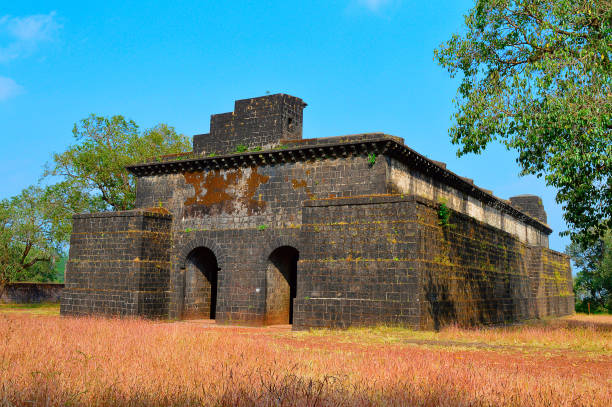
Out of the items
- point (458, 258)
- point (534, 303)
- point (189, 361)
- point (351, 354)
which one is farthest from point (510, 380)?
point (534, 303)

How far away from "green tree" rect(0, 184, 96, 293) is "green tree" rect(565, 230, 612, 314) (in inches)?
1350

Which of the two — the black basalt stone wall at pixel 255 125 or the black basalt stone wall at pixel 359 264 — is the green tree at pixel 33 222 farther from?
the black basalt stone wall at pixel 359 264

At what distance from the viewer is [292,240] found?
19797 millimetres

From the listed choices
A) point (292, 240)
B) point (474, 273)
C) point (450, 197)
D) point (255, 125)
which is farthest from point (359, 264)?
point (450, 197)

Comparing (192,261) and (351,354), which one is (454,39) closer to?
(351,354)

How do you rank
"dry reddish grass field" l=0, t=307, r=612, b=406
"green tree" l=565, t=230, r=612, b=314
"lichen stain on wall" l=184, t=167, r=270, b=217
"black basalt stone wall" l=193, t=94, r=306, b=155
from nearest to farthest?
1. "dry reddish grass field" l=0, t=307, r=612, b=406
2. "lichen stain on wall" l=184, t=167, r=270, b=217
3. "black basalt stone wall" l=193, t=94, r=306, b=155
4. "green tree" l=565, t=230, r=612, b=314

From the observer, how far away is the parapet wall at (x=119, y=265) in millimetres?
21172

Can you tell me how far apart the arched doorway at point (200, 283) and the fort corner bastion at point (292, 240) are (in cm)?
6

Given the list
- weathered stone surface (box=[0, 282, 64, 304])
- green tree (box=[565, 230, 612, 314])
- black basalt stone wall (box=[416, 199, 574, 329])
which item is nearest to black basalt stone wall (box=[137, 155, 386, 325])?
black basalt stone wall (box=[416, 199, 574, 329])

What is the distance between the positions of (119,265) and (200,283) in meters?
3.48

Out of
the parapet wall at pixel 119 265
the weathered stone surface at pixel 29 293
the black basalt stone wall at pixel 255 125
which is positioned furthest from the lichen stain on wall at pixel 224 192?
the weathered stone surface at pixel 29 293

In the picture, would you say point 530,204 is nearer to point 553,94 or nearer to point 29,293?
point 553,94

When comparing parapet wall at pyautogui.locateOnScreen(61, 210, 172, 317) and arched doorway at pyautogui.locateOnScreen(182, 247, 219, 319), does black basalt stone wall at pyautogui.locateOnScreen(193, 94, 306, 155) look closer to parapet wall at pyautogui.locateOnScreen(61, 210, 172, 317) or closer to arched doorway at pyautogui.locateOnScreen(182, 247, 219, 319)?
parapet wall at pyautogui.locateOnScreen(61, 210, 172, 317)

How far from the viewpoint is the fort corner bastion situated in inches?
653
